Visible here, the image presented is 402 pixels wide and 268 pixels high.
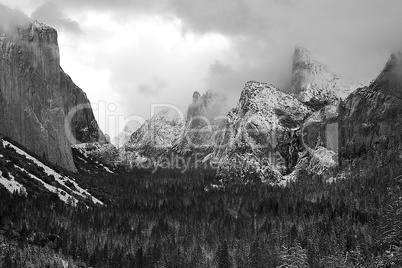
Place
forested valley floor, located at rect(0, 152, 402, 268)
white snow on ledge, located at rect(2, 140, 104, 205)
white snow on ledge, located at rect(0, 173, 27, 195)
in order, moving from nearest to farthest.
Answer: forested valley floor, located at rect(0, 152, 402, 268)
white snow on ledge, located at rect(0, 173, 27, 195)
white snow on ledge, located at rect(2, 140, 104, 205)

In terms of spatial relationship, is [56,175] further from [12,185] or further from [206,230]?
[206,230]

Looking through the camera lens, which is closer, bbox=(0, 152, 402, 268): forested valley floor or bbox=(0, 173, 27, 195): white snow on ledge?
bbox=(0, 152, 402, 268): forested valley floor

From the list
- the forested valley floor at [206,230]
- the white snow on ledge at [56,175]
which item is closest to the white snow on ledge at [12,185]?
the forested valley floor at [206,230]

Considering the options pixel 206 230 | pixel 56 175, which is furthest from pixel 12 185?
pixel 206 230

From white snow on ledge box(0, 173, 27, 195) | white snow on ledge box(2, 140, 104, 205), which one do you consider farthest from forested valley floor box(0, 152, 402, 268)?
white snow on ledge box(2, 140, 104, 205)

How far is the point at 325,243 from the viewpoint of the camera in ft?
406

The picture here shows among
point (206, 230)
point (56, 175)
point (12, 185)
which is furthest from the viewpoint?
point (206, 230)

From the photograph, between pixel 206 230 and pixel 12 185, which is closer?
pixel 12 185

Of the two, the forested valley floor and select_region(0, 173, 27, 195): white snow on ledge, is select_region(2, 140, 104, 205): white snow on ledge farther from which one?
select_region(0, 173, 27, 195): white snow on ledge

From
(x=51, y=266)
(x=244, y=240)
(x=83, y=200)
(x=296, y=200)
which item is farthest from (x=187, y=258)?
(x=296, y=200)

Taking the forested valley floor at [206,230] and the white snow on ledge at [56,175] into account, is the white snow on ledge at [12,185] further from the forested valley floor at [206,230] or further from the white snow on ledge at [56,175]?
the white snow on ledge at [56,175]

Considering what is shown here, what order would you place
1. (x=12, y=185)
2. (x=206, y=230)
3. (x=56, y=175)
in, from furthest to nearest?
(x=206, y=230) < (x=56, y=175) < (x=12, y=185)

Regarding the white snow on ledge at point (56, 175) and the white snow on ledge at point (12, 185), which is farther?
the white snow on ledge at point (56, 175)

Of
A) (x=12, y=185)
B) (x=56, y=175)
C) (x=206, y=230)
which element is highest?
(x=56, y=175)
